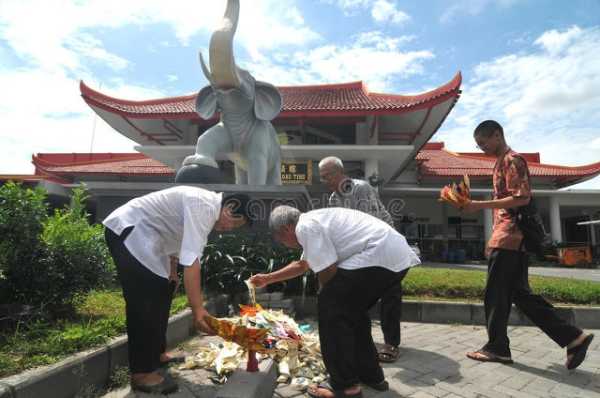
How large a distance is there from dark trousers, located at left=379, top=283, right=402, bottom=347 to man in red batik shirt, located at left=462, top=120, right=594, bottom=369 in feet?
1.80

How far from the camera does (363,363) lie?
226 cm

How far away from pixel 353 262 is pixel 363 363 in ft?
2.08

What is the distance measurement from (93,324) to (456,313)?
337 centimetres

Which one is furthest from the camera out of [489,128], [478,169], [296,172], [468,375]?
[478,169]

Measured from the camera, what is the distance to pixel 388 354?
278 centimetres

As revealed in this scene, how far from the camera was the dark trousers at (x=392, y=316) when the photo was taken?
2.89 m

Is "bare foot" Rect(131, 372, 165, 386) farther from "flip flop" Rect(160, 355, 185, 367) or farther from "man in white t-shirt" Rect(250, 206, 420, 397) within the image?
"man in white t-shirt" Rect(250, 206, 420, 397)

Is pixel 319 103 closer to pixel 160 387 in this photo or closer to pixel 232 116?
pixel 232 116

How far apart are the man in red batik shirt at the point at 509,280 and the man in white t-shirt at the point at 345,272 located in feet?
2.83

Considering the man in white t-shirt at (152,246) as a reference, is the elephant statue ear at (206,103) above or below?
above

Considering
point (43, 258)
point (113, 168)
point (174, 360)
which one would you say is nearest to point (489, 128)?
point (174, 360)

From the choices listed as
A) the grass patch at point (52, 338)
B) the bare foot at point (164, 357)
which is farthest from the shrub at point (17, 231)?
the bare foot at point (164, 357)

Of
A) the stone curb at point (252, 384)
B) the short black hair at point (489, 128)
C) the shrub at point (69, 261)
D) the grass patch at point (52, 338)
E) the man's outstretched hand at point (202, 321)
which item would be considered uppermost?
the short black hair at point (489, 128)

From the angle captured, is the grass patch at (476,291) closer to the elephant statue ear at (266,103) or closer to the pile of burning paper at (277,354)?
the pile of burning paper at (277,354)
